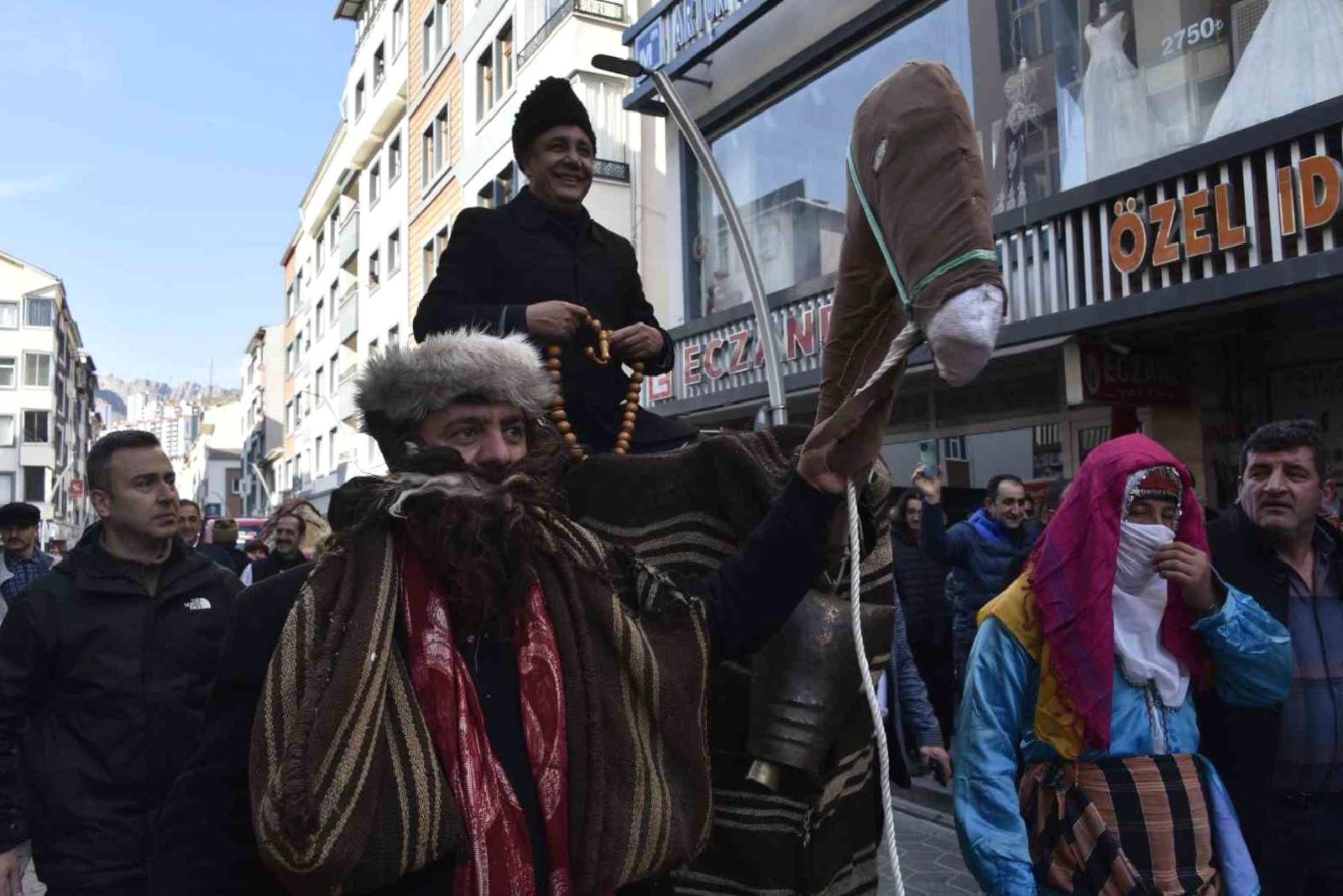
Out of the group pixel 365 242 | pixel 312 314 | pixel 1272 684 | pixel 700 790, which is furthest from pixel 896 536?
pixel 312 314

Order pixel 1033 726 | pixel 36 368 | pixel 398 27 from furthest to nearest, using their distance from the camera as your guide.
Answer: pixel 36 368, pixel 398 27, pixel 1033 726

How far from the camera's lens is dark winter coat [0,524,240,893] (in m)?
3.84

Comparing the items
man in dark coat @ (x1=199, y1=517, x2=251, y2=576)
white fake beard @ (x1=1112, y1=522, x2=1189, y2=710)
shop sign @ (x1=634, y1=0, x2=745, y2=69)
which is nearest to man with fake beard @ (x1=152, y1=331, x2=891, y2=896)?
white fake beard @ (x1=1112, y1=522, x2=1189, y2=710)

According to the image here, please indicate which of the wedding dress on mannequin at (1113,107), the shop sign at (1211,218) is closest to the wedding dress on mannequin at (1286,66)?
the shop sign at (1211,218)

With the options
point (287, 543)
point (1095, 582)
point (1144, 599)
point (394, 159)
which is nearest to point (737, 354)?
point (287, 543)

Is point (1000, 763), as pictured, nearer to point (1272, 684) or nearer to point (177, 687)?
point (1272, 684)

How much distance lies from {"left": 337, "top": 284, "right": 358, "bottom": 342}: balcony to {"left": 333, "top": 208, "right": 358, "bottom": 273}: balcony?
0.76 meters

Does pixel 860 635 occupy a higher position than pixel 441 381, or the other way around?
pixel 441 381

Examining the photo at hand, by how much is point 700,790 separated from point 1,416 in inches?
3102

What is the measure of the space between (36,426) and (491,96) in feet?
193

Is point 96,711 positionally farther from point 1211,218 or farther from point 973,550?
point 1211,218

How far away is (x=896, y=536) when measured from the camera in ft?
29.9

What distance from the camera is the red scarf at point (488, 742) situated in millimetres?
1907

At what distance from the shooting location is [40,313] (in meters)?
70.0
